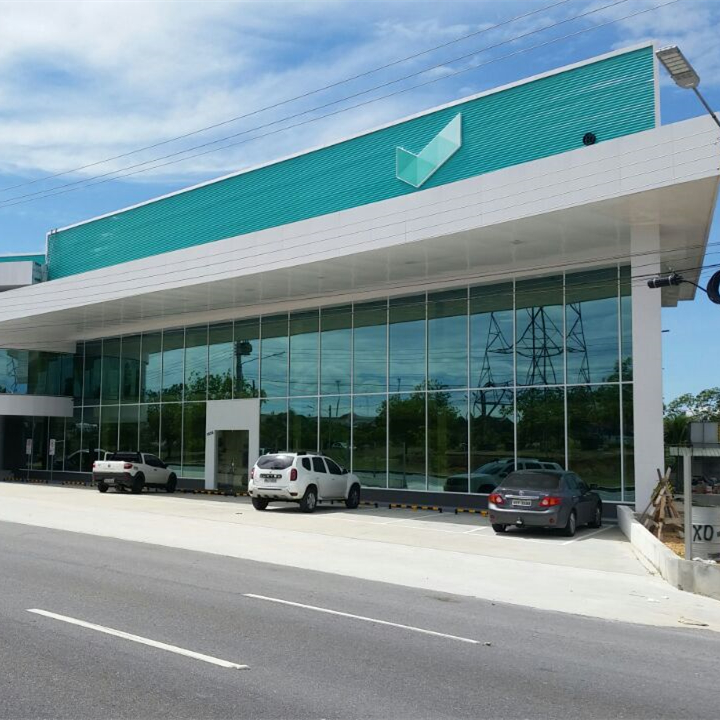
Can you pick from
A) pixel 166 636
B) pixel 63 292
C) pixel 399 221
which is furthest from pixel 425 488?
pixel 166 636

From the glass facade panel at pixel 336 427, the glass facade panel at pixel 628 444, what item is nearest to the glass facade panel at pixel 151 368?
the glass facade panel at pixel 336 427

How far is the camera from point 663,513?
1877 cm

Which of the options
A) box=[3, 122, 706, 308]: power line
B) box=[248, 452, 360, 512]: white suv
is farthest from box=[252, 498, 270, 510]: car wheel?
box=[3, 122, 706, 308]: power line

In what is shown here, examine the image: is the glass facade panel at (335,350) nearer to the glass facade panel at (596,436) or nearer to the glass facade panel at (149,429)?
the glass facade panel at (596,436)

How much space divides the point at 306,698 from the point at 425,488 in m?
21.2

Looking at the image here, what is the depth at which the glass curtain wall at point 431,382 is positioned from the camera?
23.6 meters

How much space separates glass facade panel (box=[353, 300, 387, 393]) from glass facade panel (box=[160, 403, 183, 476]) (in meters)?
10.2

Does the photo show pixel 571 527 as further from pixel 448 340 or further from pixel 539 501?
pixel 448 340

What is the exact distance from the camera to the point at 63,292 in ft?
107

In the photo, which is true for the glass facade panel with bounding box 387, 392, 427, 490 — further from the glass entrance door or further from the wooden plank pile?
the wooden plank pile

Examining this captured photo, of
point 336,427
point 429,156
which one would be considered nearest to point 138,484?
point 336,427

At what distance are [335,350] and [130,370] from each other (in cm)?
1293

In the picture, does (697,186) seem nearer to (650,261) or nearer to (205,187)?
(650,261)

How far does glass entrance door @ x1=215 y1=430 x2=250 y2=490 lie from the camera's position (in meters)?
33.5
